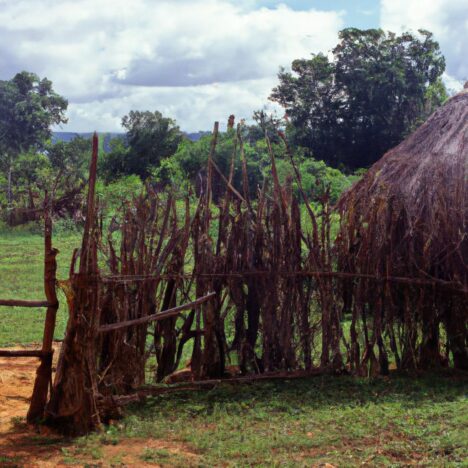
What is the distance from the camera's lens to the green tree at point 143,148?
1250 inches

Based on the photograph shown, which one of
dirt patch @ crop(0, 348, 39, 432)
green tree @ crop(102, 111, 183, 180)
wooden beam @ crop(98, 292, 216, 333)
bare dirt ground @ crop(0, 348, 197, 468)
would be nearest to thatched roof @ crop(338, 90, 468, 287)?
wooden beam @ crop(98, 292, 216, 333)

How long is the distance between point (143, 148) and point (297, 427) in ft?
88.0

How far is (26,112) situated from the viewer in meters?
39.8

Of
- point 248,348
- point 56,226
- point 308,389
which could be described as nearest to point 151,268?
point 248,348

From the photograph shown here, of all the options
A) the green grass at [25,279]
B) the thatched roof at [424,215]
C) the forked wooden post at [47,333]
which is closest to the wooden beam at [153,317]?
the forked wooden post at [47,333]

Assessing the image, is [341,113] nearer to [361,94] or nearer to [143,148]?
[361,94]

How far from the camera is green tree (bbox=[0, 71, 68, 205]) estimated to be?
3981 cm

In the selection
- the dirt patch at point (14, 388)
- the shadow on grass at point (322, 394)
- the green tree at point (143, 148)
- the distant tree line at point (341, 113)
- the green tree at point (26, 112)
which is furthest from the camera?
the green tree at point (26, 112)

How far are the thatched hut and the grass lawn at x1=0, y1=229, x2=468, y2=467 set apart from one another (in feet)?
1.28

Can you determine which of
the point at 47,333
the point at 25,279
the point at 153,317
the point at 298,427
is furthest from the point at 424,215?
the point at 25,279

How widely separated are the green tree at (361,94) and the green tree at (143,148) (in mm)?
4661

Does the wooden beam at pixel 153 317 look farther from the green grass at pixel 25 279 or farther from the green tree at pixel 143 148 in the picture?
the green tree at pixel 143 148

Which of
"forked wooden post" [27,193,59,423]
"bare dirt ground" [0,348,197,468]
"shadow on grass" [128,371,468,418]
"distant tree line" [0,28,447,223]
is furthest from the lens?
"distant tree line" [0,28,447,223]

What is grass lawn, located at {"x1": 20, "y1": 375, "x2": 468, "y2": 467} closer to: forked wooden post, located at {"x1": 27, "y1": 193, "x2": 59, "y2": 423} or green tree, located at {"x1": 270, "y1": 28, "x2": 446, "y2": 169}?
forked wooden post, located at {"x1": 27, "y1": 193, "x2": 59, "y2": 423}
